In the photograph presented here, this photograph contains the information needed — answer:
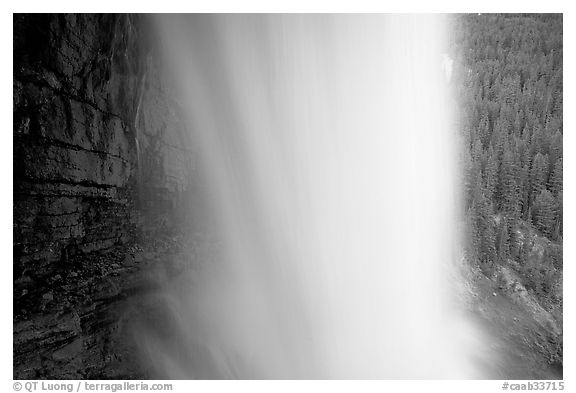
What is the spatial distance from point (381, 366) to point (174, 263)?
440 centimetres

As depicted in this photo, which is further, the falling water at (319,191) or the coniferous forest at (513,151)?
the coniferous forest at (513,151)

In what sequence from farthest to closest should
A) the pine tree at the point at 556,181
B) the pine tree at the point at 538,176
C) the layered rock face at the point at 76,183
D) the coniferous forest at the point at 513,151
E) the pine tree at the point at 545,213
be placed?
the pine tree at the point at 538,176
the pine tree at the point at 556,181
the pine tree at the point at 545,213
the coniferous forest at the point at 513,151
the layered rock face at the point at 76,183

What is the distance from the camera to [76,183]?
5.07 m

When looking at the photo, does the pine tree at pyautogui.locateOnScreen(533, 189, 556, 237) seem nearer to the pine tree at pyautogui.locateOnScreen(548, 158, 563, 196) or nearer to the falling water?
the pine tree at pyautogui.locateOnScreen(548, 158, 563, 196)

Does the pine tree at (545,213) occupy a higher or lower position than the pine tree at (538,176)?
lower

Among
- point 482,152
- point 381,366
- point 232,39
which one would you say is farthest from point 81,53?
point 482,152

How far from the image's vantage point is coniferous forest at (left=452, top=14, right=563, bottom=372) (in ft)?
36.9

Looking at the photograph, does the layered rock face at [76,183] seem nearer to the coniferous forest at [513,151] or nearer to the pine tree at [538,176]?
the coniferous forest at [513,151]

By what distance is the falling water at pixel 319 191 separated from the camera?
6.44m

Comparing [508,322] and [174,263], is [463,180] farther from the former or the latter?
[174,263]

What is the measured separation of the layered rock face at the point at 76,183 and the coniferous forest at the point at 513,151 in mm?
6953

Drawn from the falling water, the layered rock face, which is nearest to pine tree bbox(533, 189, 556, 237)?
the falling water

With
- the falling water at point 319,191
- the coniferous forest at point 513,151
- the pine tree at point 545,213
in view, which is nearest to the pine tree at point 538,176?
the coniferous forest at point 513,151

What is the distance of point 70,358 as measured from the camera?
4539 millimetres
